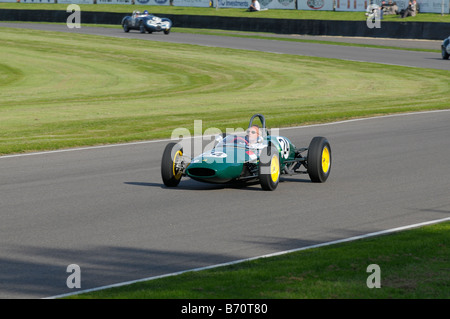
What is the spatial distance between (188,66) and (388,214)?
89.4 feet

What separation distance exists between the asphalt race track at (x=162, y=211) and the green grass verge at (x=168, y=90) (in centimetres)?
344

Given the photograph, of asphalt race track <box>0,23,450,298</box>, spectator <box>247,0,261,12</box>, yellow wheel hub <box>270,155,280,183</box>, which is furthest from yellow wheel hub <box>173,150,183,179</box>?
spectator <box>247,0,261,12</box>

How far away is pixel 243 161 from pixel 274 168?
0.47m

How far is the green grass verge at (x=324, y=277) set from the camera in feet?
22.5

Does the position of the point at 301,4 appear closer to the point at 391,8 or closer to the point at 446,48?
the point at 391,8

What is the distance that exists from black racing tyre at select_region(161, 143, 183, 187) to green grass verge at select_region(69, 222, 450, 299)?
13.2 feet

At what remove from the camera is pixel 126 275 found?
776cm

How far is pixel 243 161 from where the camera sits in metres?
11.8

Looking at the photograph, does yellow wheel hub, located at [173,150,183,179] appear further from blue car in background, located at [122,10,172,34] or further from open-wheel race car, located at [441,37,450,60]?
blue car in background, located at [122,10,172,34]

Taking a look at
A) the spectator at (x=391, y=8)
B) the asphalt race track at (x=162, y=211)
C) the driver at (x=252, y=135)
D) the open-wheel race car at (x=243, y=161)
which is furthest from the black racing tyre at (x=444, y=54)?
the driver at (x=252, y=135)

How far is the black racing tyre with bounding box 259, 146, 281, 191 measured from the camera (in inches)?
459

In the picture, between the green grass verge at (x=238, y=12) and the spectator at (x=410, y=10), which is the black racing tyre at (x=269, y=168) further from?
the spectator at (x=410, y=10)

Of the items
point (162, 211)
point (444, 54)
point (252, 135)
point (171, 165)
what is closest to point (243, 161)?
point (252, 135)

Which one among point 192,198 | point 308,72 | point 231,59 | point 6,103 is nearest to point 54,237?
point 192,198
